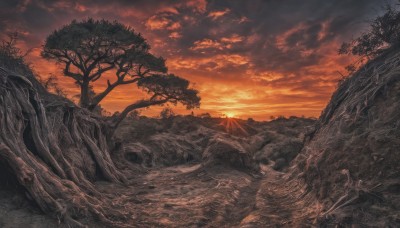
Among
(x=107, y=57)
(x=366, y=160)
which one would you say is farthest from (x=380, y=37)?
(x=107, y=57)

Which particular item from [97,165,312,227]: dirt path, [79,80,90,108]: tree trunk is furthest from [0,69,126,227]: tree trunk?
[79,80,90,108]: tree trunk

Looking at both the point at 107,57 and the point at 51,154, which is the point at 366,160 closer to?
the point at 51,154

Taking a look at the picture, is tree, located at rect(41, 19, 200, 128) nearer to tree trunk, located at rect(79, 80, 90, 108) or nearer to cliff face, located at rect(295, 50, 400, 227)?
tree trunk, located at rect(79, 80, 90, 108)

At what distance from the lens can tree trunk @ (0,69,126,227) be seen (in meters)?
7.57

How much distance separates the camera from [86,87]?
23.2 metres

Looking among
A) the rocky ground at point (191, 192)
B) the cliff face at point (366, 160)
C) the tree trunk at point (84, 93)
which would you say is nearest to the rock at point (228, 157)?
the rocky ground at point (191, 192)

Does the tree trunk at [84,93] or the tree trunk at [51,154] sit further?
the tree trunk at [84,93]

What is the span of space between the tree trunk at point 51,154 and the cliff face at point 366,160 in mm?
5842

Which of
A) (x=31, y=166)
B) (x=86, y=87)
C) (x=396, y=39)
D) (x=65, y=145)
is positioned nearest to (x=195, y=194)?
(x=65, y=145)

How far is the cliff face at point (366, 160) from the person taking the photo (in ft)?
22.2

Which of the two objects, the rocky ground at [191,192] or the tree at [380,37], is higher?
the tree at [380,37]

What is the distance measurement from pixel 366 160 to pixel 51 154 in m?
9.54

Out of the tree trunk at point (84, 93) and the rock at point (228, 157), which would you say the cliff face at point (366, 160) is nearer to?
the rock at point (228, 157)

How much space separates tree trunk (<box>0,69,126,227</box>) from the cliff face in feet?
19.2
